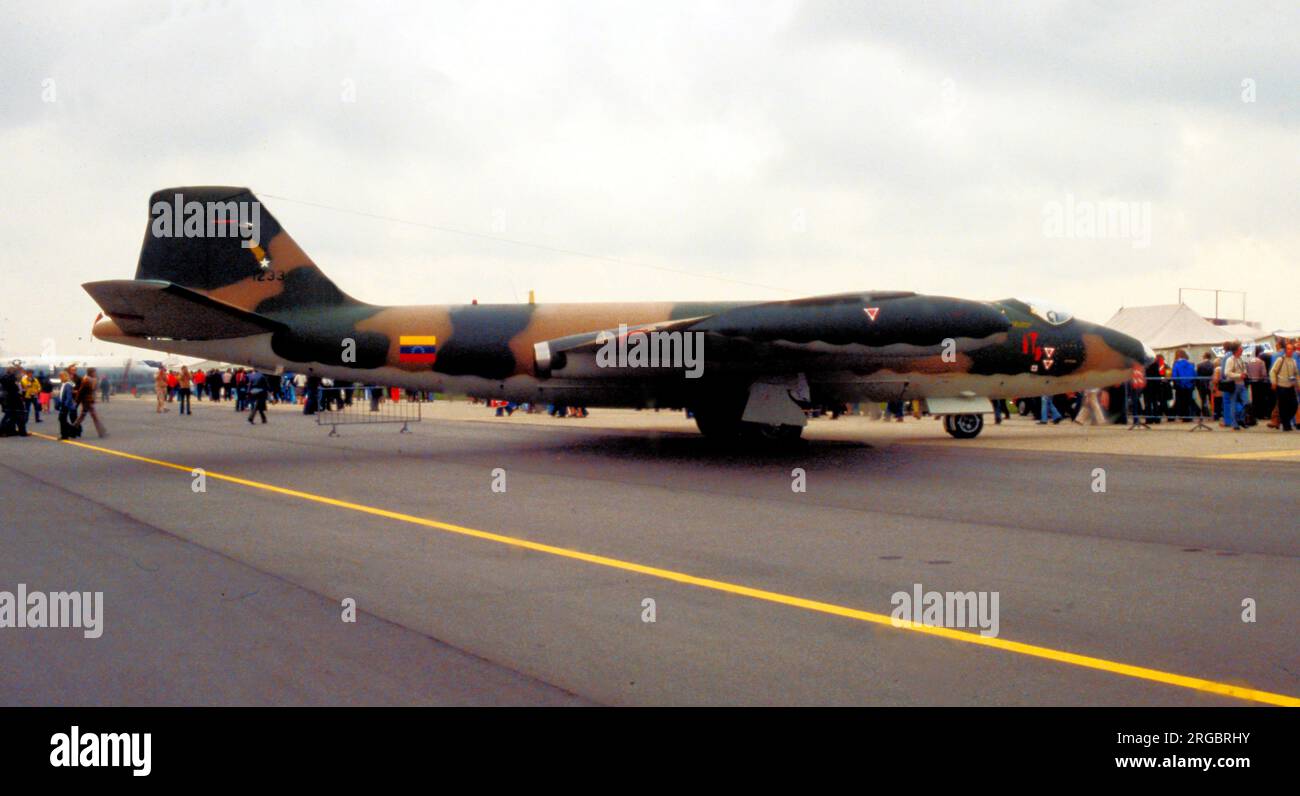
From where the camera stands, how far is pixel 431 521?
9602 mm

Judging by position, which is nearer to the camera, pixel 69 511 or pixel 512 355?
pixel 69 511

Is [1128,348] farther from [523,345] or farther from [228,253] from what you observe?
[228,253]

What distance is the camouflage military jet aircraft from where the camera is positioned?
15703 millimetres

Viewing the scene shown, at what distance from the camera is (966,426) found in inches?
785

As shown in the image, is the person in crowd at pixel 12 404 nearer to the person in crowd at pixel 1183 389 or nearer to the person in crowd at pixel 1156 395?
Result: the person in crowd at pixel 1156 395

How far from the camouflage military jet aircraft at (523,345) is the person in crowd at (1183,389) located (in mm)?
6524

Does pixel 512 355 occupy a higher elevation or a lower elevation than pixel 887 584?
higher

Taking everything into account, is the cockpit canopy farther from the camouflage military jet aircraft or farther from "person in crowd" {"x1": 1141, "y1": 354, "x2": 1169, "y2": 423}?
"person in crowd" {"x1": 1141, "y1": 354, "x2": 1169, "y2": 423}

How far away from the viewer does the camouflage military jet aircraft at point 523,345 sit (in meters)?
15.7

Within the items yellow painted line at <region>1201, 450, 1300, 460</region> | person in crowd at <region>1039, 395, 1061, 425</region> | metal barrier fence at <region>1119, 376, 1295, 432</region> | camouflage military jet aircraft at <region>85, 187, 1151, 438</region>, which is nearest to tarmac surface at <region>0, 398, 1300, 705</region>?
yellow painted line at <region>1201, 450, 1300, 460</region>

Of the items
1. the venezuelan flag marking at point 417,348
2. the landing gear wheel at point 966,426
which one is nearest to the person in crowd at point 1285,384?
the landing gear wheel at point 966,426
